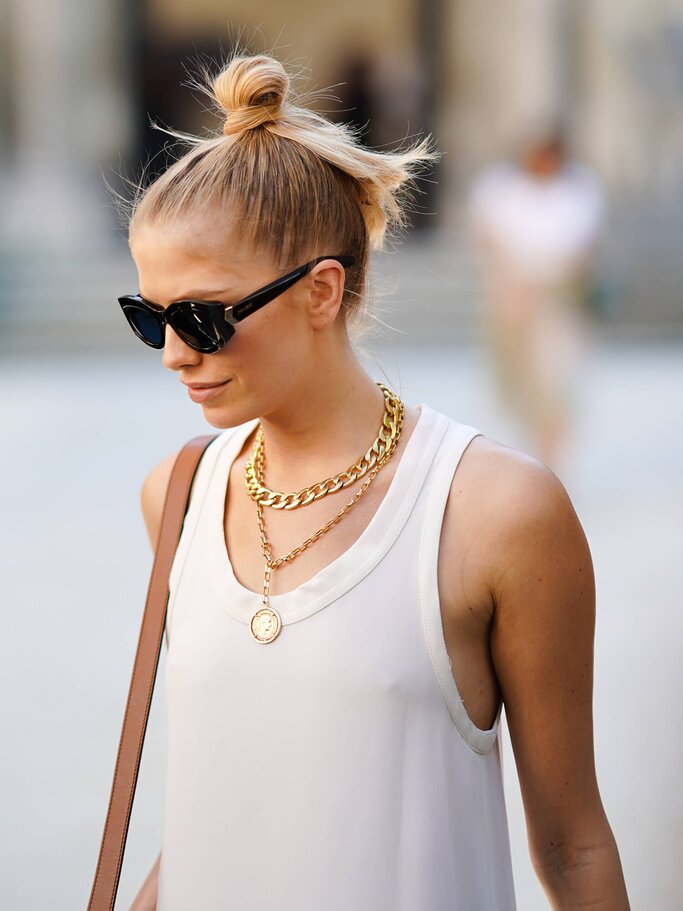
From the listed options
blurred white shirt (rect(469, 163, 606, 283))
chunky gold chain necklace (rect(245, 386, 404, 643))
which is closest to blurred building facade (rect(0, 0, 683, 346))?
blurred white shirt (rect(469, 163, 606, 283))

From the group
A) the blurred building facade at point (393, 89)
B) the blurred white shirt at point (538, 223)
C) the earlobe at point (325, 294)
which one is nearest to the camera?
the earlobe at point (325, 294)

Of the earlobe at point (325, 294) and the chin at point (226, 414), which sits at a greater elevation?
the earlobe at point (325, 294)

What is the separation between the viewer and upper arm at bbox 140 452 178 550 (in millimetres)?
1959

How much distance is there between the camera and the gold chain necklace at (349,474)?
1772 millimetres

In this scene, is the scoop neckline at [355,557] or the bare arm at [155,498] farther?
the bare arm at [155,498]

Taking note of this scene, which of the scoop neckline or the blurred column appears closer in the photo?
the scoop neckline

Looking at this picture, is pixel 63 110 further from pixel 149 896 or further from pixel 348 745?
pixel 348 745

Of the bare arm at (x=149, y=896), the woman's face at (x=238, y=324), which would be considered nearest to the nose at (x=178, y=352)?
the woman's face at (x=238, y=324)

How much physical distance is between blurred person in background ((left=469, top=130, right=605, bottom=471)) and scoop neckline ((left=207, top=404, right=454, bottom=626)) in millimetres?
5970

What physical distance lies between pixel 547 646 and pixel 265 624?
1.16 feet

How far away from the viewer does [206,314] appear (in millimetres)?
1609

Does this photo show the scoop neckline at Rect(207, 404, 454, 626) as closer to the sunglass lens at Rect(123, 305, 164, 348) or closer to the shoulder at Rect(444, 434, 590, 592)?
the shoulder at Rect(444, 434, 590, 592)

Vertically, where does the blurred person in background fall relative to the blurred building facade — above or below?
below

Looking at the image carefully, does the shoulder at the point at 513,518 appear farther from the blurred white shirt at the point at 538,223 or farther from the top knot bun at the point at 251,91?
the blurred white shirt at the point at 538,223
